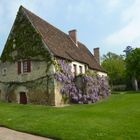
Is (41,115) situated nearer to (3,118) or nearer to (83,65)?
(3,118)

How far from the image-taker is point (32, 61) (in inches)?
1126

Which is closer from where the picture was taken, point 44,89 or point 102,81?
point 44,89

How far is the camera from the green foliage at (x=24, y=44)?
2814 cm

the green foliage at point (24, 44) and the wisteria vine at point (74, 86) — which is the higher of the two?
the green foliage at point (24, 44)

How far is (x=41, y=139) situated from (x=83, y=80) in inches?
678

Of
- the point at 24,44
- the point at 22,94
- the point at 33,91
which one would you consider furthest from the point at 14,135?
the point at 24,44

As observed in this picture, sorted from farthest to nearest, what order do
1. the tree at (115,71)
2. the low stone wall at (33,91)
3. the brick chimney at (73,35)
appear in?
the tree at (115,71) < the brick chimney at (73,35) < the low stone wall at (33,91)

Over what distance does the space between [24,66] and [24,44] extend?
2268mm

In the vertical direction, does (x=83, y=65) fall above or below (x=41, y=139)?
above

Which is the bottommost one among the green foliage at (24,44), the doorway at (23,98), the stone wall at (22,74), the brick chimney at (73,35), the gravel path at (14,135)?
the gravel path at (14,135)

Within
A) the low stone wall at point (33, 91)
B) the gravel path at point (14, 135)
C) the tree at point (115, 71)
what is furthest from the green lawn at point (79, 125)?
Result: the tree at point (115, 71)

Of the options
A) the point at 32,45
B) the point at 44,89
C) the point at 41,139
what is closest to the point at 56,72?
the point at 44,89

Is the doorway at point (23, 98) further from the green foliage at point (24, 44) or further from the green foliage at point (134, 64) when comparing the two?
the green foliage at point (134, 64)

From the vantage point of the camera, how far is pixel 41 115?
725 inches
